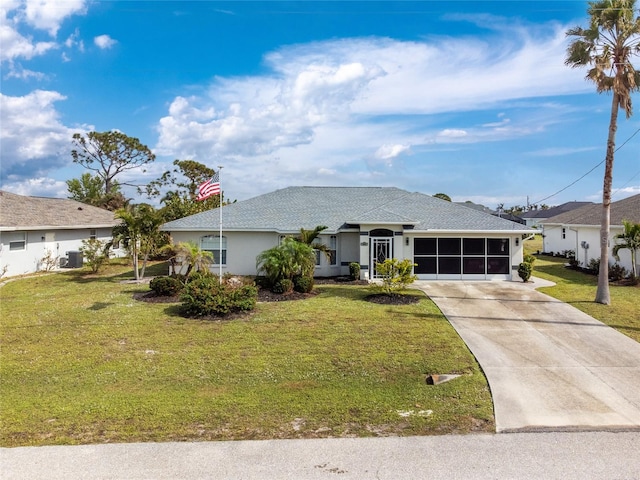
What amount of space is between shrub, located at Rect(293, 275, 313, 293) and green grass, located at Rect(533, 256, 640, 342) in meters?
9.78

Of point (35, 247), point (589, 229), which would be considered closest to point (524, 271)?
point (589, 229)

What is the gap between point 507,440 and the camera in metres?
6.55

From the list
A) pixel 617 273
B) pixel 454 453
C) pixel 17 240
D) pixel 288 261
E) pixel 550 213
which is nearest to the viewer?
pixel 454 453

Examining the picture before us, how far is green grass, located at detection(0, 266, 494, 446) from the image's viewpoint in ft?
22.9

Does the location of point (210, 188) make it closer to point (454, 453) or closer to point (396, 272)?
point (396, 272)

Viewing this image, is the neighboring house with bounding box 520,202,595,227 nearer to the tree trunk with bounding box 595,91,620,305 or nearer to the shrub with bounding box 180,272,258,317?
the tree trunk with bounding box 595,91,620,305

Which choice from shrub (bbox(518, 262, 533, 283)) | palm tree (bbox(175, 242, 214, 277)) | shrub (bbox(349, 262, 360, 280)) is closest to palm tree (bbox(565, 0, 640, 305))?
shrub (bbox(518, 262, 533, 283))

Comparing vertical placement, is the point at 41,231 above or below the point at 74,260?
above

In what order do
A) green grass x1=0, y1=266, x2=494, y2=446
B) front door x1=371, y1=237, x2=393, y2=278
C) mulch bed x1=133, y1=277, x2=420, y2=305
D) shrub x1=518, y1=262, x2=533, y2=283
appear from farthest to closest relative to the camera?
front door x1=371, y1=237, x2=393, y2=278 < shrub x1=518, y1=262, x2=533, y2=283 < mulch bed x1=133, y1=277, x2=420, y2=305 < green grass x1=0, y1=266, x2=494, y2=446

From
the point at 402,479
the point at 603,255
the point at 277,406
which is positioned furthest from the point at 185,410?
the point at 603,255

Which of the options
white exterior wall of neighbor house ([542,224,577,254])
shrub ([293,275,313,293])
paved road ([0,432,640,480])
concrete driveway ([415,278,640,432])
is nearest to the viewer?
paved road ([0,432,640,480])

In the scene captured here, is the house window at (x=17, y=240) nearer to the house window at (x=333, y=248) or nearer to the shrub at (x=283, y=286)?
the shrub at (x=283, y=286)

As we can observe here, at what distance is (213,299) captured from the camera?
555 inches

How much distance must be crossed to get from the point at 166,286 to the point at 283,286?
4495mm
